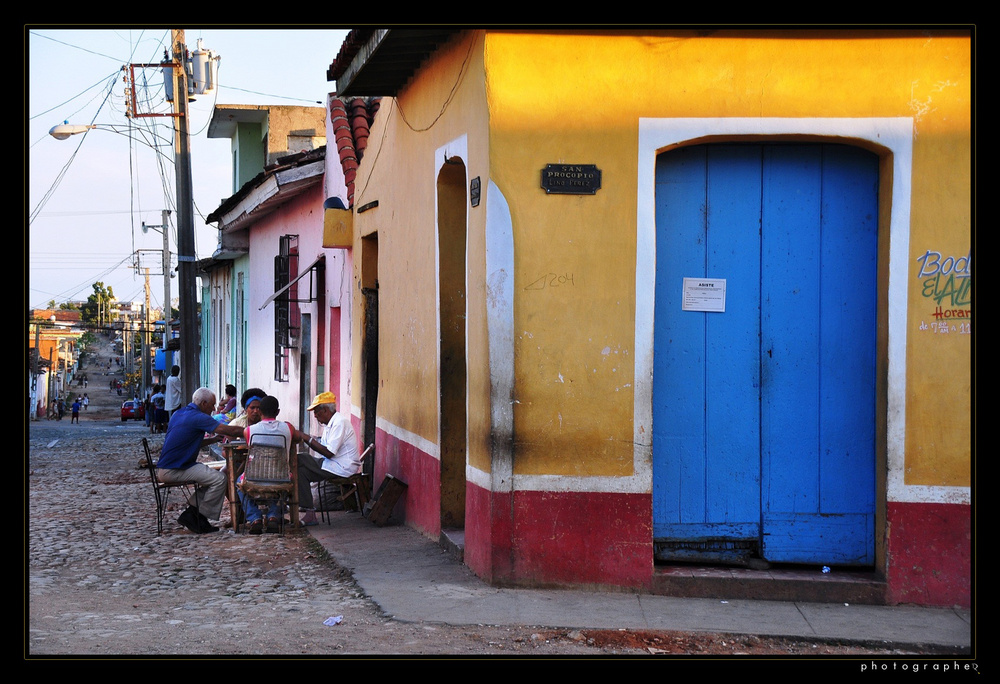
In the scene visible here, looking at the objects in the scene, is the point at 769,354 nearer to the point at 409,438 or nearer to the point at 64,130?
the point at 409,438

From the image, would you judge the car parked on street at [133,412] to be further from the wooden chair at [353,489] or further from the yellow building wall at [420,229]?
the wooden chair at [353,489]

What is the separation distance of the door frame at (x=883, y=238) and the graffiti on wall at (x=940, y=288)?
12 cm

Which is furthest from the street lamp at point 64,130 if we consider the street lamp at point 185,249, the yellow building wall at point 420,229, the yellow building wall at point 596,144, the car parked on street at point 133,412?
the car parked on street at point 133,412

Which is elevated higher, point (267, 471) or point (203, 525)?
point (267, 471)

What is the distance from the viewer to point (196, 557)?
7.67 m

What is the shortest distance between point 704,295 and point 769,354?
58 cm

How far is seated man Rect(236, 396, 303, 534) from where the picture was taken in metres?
8.59

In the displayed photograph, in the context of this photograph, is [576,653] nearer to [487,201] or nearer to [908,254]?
[487,201]

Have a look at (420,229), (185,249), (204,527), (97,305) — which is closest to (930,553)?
(420,229)

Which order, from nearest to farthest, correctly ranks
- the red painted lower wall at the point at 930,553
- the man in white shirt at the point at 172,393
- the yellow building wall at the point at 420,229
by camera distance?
the red painted lower wall at the point at 930,553 < the yellow building wall at the point at 420,229 < the man in white shirt at the point at 172,393

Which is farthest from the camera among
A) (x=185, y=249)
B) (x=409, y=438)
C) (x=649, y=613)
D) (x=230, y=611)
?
(x=185, y=249)

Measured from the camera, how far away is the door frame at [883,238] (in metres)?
5.92

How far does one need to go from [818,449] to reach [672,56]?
2.71 m

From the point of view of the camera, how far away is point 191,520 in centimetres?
889
